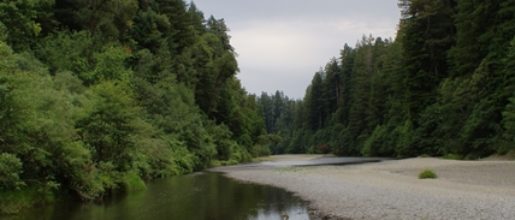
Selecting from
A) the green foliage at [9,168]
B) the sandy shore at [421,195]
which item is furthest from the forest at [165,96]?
the sandy shore at [421,195]

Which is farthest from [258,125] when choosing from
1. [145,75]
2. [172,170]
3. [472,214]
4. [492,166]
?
[472,214]

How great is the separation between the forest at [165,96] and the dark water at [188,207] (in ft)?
4.21

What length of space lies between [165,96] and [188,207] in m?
31.4

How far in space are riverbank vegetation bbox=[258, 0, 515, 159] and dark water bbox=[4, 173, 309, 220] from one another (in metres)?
22.7

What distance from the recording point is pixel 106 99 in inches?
1062

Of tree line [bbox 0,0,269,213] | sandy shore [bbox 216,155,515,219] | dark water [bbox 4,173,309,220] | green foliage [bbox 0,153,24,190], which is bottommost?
dark water [bbox 4,173,309,220]

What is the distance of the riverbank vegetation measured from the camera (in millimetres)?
43750

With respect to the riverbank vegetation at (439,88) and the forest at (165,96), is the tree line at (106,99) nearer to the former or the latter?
the forest at (165,96)

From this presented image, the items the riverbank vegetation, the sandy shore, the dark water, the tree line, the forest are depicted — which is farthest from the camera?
the riverbank vegetation

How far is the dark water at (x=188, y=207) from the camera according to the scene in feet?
62.4

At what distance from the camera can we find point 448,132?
51531 millimetres

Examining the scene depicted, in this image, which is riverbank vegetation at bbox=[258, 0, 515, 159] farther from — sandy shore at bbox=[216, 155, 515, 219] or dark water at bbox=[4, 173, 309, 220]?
dark water at bbox=[4, 173, 309, 220]

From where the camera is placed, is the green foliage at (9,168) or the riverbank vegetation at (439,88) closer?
the green foliage at (9,168)

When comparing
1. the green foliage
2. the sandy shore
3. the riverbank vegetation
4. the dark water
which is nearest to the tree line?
the green foliage
